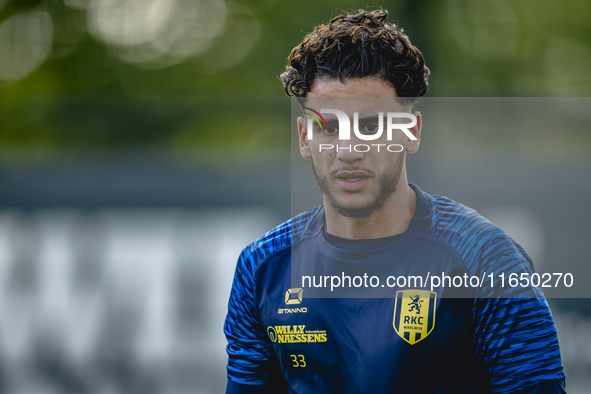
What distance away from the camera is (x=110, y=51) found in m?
5.54

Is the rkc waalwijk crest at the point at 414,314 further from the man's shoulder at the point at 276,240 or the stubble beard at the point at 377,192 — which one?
the man's shoulder at the point at 276,240

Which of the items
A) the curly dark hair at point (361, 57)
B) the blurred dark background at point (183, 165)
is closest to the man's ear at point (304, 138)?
the curly dark hair at point (361, 57)

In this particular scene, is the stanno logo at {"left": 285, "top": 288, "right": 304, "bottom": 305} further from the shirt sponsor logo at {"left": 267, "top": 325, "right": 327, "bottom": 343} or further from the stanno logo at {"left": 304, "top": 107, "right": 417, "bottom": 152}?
the stanno logo at {"left": 304, "top": 107, "right": 417, "bottom": 152}

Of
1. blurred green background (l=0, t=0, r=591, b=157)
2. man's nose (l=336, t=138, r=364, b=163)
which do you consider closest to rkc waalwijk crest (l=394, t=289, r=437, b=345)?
man's nose (l=336, t=138, r=364, b=163)

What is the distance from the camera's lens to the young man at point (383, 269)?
159cm

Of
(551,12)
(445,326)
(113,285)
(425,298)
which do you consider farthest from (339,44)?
(551,12)

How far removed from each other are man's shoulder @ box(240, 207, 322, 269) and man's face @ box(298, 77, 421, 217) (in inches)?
10.2

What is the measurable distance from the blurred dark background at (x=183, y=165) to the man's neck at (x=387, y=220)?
238cm

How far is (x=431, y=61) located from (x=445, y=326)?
3.98 meters

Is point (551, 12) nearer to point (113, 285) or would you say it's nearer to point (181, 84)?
point (181, 84)

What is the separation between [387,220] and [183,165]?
3439 millimetres

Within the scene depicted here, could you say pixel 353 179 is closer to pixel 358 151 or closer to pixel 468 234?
pixel 358 151

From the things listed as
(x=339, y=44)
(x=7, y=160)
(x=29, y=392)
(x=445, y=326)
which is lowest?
(x=29, y=392)

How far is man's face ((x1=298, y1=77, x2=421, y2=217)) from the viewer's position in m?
1.70
